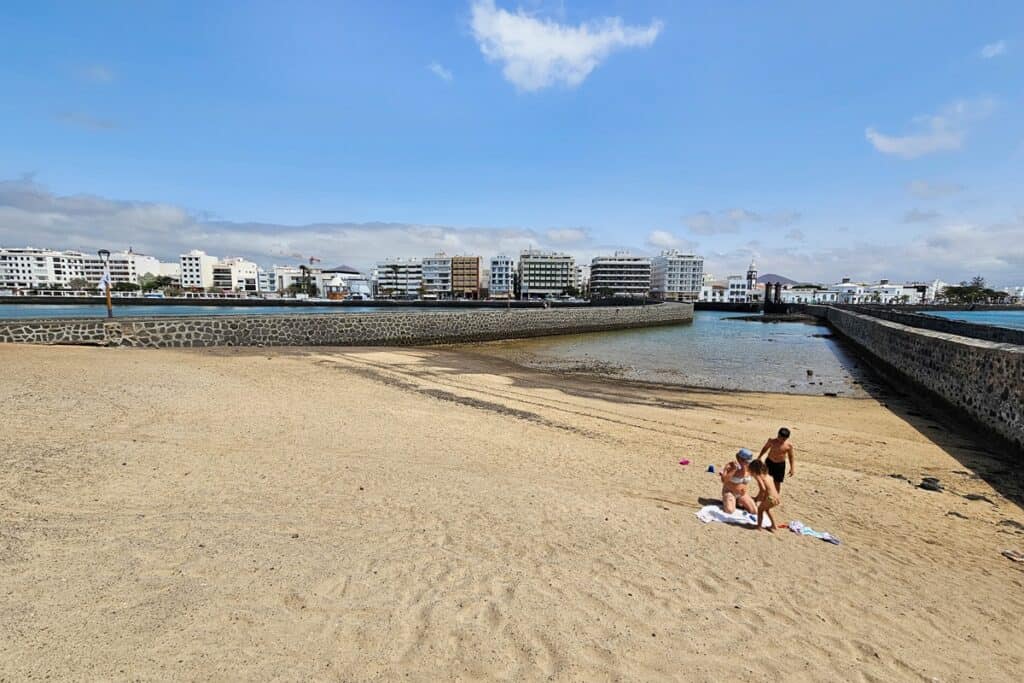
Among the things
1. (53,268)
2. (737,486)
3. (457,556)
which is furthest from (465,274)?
(457,556)

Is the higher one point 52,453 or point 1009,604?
point 52,453

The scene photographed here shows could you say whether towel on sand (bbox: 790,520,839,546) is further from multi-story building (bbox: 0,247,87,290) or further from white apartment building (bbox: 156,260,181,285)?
white apartment building (bbox: 156,260,181,285)

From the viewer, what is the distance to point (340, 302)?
331 feet

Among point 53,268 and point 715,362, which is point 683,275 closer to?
point 715,362

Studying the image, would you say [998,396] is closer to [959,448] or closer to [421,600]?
[959,448]

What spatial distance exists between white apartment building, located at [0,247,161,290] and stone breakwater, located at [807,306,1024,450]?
16730cm

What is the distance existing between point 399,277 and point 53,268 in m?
102

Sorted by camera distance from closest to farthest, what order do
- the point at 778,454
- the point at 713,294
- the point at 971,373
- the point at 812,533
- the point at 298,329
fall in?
1. the point at 812,533
2. the point at 778,454
3. the point at 971,373
4. the point at 298,329
5. the point at 713,294

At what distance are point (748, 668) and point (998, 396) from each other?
9644 millimetres

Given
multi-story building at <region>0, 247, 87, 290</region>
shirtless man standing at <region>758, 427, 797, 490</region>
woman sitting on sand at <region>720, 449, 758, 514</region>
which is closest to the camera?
woman sitting on sand at <region>720, 449, 758, 514</region>

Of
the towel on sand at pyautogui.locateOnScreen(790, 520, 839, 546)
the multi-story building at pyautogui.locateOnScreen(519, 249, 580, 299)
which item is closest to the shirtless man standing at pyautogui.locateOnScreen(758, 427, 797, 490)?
the towel on sand at pyautogui.locateOnScreen(790, 520, 839, 546)

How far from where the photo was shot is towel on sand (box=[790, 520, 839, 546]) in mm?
4656

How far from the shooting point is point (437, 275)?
153 m

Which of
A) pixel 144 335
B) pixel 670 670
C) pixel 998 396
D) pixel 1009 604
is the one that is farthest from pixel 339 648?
pixel 144 335
